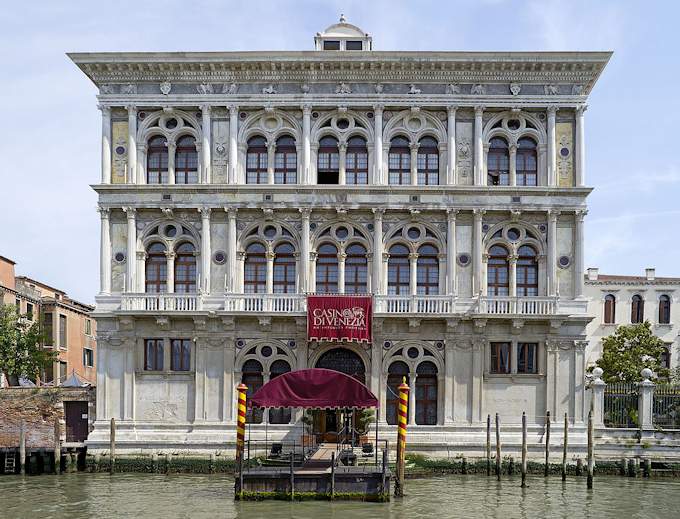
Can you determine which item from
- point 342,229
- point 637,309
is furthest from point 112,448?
point 637,309

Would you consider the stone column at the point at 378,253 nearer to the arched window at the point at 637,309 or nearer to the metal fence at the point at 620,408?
the metal fence at the point at 620,408

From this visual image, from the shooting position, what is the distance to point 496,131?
33.7m

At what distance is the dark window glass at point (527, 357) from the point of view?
109ft

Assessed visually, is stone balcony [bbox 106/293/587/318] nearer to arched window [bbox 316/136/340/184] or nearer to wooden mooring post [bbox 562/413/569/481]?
wooden mooring post [bbox 562/413/569/481]

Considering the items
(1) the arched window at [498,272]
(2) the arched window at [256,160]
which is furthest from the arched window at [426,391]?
→ (2) the arched window at [256,160]

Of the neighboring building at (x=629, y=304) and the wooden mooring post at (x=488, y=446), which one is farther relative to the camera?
the neighboring building at (x=629, y=304)

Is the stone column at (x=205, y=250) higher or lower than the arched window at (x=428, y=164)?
lower

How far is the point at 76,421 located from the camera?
34.4 meters

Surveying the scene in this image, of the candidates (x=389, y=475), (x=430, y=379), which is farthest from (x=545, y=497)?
(x=430, y=379)

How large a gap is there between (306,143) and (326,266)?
175 inches

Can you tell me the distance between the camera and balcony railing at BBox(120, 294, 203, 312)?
1291 inches

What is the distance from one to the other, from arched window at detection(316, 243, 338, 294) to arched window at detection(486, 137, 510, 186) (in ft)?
20.2

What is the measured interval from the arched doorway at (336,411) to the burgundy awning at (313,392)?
15.3 feet

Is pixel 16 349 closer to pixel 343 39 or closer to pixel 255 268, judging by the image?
pixel 255 268
